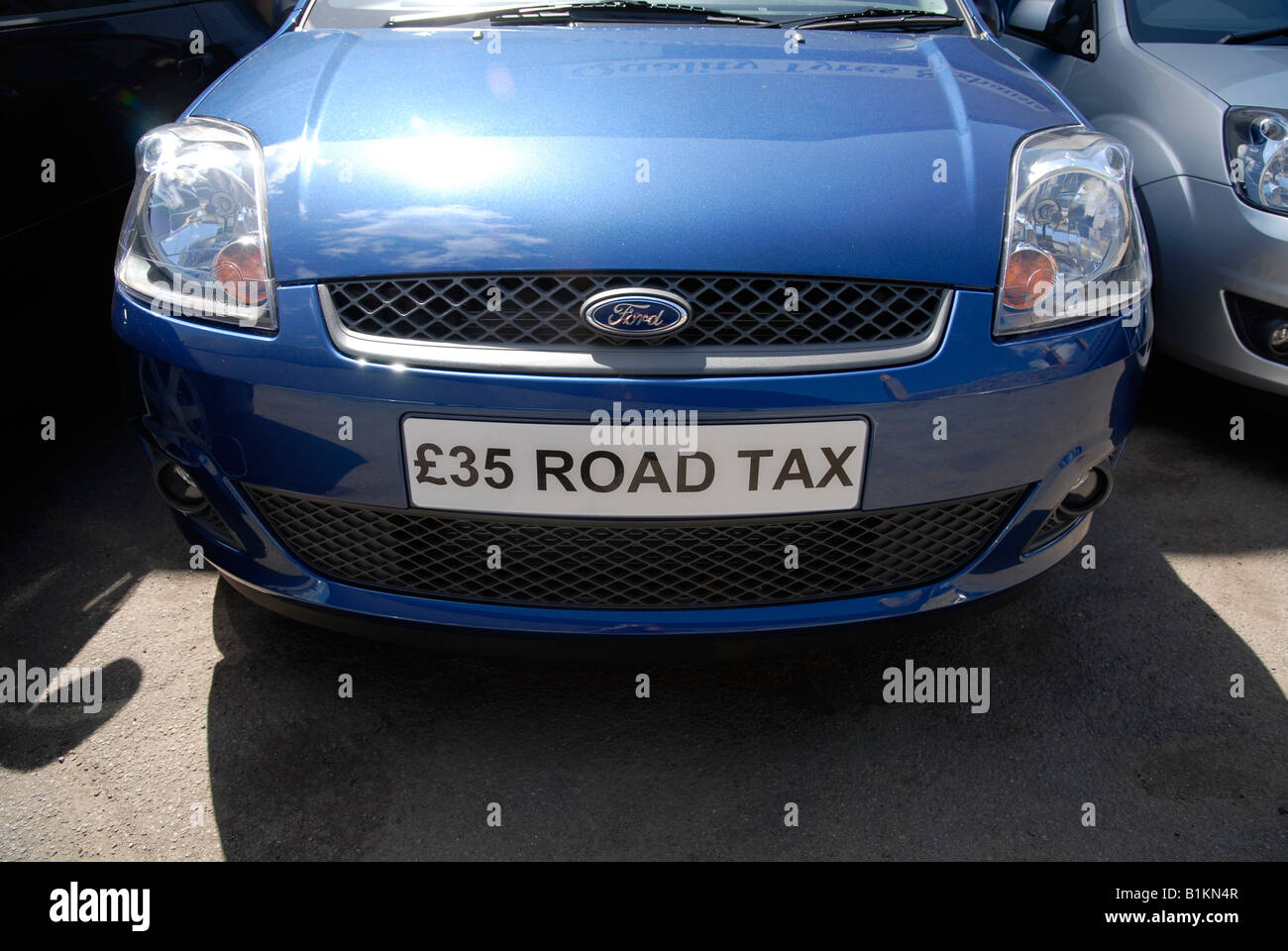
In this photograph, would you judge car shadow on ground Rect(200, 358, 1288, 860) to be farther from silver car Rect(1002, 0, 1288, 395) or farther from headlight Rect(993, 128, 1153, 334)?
silver car Rect(1002, 0, 1288, 395)

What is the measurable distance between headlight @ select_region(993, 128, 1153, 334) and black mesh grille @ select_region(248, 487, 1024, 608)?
0.31 m

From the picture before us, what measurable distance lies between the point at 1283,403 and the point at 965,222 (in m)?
1.73

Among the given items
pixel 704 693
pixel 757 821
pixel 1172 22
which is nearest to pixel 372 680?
pixel 704 693

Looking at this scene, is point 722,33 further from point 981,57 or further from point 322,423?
point 322,423

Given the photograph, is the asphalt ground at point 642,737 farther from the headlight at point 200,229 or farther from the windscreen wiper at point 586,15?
the windscreen wiper at point 586,15

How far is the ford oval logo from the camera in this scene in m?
1.51

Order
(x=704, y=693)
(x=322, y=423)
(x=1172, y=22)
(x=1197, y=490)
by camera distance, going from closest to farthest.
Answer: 1. (x=322, y=423)
2. (x=704, y=693)
3. (x=1197, y=490)
4. (x=1172, y=22)

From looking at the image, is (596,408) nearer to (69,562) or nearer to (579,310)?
(579,310)

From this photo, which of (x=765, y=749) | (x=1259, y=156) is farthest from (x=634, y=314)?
(x=1259, y=156)

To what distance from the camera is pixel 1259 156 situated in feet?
9.10

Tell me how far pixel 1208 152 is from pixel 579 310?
2185 millimetres

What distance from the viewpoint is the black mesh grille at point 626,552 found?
5.27ft

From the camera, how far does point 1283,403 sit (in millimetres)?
2854

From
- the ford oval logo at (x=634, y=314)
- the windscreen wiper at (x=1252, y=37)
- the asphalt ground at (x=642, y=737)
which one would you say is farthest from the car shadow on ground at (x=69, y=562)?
the windscreen wiper at (x=1252, y=37)
